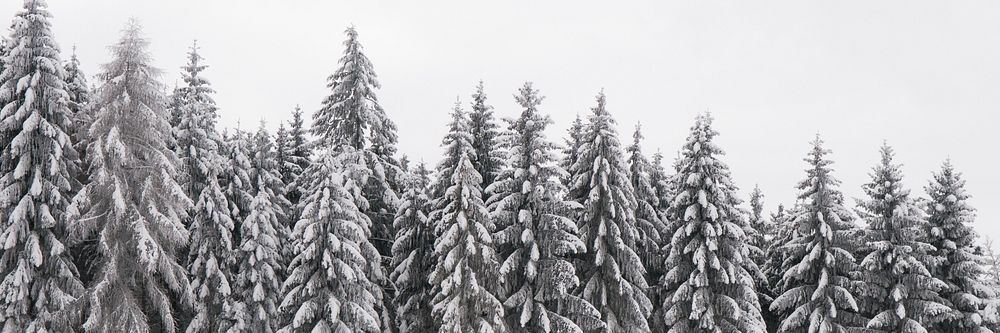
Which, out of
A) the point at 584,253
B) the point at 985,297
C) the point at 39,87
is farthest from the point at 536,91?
the point at 985,297

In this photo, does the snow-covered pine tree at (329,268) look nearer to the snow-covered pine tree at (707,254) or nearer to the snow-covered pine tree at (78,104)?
the snow-covered pine tree at (78,104)

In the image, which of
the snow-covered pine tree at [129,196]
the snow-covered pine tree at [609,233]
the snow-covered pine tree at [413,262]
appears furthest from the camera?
the snow-covered pine tree at [413,262]

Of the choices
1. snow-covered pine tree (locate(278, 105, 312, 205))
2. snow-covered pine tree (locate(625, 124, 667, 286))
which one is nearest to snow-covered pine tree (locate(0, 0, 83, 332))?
snow-covered pine tree (locate(278, 105, 312, 205))

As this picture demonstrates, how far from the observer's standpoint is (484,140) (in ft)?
122

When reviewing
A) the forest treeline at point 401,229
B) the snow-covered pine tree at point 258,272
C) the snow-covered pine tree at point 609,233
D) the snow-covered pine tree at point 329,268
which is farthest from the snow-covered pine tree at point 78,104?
the snow-covered pine tree at point 609,233

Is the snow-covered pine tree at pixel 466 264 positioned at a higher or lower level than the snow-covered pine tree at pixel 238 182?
lower

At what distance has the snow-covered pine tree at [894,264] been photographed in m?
37.0

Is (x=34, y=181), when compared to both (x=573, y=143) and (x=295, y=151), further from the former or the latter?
(x=573, y=143)

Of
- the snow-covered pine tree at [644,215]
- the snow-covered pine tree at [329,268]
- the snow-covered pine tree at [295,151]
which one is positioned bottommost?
the snow-covered pine tree at [329,268]

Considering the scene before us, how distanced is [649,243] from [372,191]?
12763mm

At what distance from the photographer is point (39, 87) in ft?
95.7

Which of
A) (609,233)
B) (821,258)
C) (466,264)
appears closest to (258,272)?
(466,264)

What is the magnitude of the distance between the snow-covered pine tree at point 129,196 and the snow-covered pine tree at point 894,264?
2855 cm

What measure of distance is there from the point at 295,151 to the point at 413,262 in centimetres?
1270
